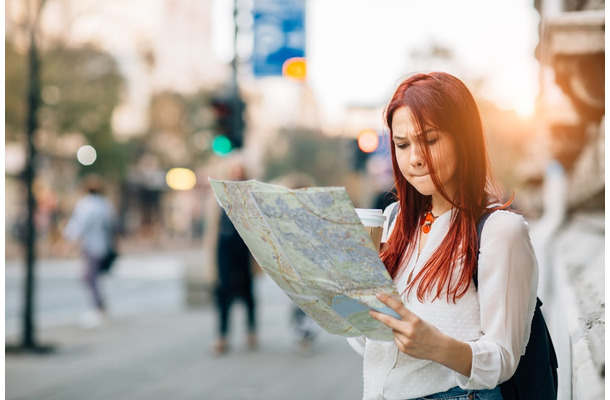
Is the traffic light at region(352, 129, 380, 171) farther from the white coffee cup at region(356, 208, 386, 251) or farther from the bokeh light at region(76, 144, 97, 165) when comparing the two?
the bokeh light at region(76, 144, 97, 165)

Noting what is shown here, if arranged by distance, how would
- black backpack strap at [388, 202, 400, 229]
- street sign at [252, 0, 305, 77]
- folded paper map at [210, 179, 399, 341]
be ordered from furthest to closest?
1. street sign at [252, 0, 305, 77]
2. black backpack strap at [388, 202, 400, 229]
3. folded paper map at [210, 179, 399, 341]

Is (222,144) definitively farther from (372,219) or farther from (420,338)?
(420,338)

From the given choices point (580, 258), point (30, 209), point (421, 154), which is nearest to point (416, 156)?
point (421, 154)

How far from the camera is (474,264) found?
1.96 metres

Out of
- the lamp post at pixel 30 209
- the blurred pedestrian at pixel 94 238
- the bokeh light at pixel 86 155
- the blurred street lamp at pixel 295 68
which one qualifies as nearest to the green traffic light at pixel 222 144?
the blurred street lamp at pixel 295 68

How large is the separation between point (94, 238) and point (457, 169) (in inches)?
421

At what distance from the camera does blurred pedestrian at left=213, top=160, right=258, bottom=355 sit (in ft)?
30.2

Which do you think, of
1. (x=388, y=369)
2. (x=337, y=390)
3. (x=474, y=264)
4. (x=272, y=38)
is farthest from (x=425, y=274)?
(x=272, y=38)

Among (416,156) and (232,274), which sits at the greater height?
(416,156)

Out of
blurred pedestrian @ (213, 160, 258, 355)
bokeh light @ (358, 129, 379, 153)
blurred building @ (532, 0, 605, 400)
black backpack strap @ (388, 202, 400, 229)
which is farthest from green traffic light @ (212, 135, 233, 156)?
black backpack strap @ (388, 202, 400, 229)

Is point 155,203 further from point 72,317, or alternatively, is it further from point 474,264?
point 474,264

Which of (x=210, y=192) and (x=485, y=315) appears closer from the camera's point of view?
(x=485, y=315)

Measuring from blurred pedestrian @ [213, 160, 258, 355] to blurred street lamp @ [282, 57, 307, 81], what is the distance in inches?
128

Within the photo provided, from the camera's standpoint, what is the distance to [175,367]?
8.19 m
